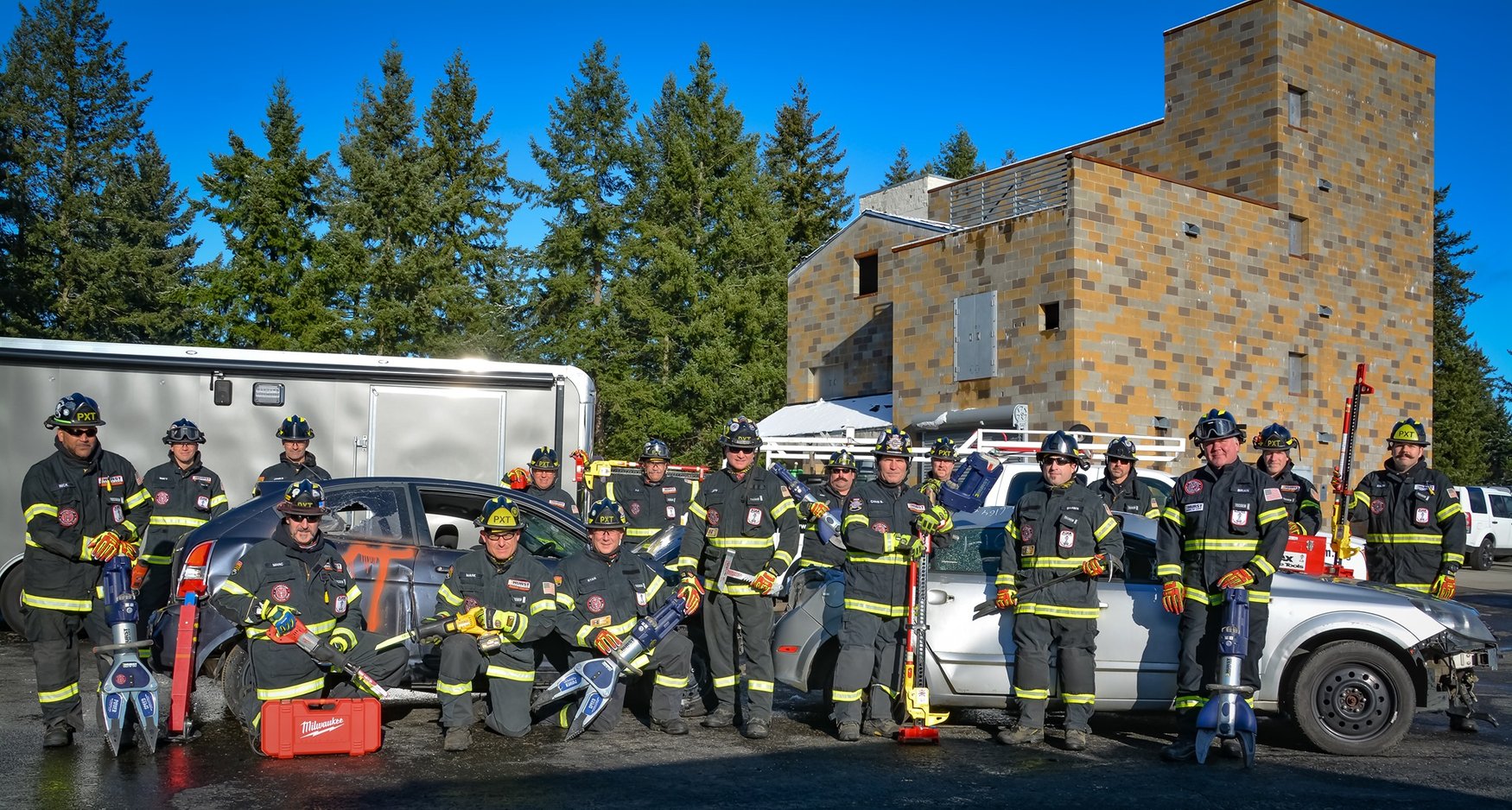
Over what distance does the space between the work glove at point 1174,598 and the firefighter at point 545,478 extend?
569cm

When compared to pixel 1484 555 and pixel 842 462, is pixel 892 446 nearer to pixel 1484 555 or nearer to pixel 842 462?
pixel 842 462

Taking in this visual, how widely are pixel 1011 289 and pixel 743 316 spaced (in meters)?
14.5

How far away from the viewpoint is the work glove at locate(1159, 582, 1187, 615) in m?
7.11

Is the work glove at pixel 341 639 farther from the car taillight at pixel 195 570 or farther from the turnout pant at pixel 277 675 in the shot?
the car taillight at pixel 195 570

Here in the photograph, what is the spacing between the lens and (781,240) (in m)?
41.5

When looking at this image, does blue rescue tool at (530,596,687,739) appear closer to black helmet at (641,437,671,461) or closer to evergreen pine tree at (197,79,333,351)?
black helmet at (641,437,671,461)

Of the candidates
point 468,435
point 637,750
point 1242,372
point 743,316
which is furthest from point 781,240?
point 637,750

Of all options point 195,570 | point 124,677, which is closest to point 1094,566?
point 195,570

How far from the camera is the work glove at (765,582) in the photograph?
7.72 m

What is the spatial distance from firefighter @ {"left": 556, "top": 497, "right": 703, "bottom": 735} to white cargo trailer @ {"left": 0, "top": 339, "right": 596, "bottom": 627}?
426 cm

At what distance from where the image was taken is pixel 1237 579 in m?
7.05

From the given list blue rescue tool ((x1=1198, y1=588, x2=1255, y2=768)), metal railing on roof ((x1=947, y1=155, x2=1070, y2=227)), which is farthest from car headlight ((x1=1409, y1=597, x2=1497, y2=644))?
metal railing on roof ((x1=947, y1=155, x2=1070, y2=227))

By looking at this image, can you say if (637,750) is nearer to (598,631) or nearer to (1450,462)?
(598,631)

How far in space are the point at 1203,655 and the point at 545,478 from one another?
632 centimetres
